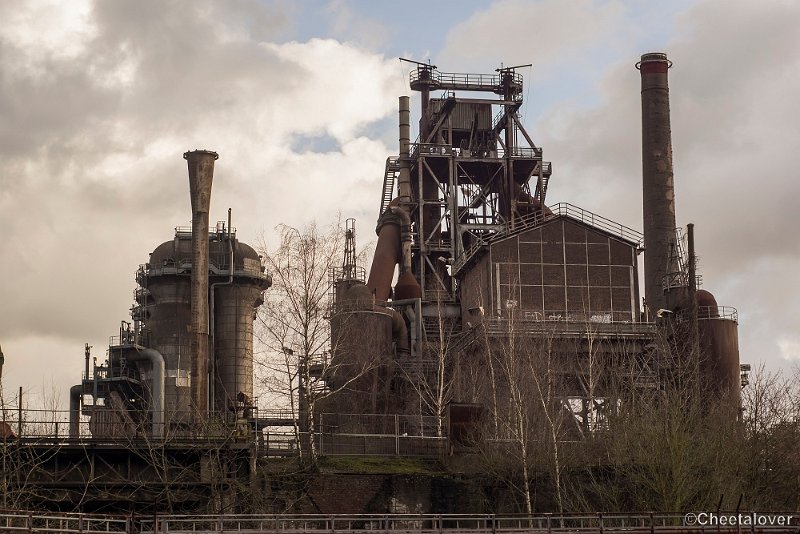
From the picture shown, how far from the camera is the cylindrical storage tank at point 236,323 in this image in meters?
61.8

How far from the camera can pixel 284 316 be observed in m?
42.6

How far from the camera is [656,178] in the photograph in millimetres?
66125

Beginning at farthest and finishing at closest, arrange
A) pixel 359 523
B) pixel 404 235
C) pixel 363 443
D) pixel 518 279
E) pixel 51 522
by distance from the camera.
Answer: pixel 404 235 → pixel 518 279 → pixel 363 443 → pixel 359 523 → pixel 51 522

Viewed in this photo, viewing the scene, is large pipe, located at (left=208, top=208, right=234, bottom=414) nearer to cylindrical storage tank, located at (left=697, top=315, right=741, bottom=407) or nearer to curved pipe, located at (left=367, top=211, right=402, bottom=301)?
curved pipe, located at (left=367, top=211, right=402, bottom=301)

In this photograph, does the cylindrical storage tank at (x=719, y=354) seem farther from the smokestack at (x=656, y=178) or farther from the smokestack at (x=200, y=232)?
the smokestack at (x=200, y=232)

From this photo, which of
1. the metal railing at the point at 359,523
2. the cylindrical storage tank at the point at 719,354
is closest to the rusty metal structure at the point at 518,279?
the cylindrical storage tank at the point at 719,354

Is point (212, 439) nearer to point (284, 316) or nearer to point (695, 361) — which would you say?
point (284, 316)

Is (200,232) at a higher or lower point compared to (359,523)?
higher

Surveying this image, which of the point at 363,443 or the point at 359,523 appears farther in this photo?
the point at 363,443

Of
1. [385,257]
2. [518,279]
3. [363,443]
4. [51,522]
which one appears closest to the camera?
[51,522]

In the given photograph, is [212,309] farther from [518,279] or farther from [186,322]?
[518,279]

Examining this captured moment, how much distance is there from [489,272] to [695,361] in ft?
31.1

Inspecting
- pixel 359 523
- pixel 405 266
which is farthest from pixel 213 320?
pixel 359 523

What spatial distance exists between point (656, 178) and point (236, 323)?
22230mm
